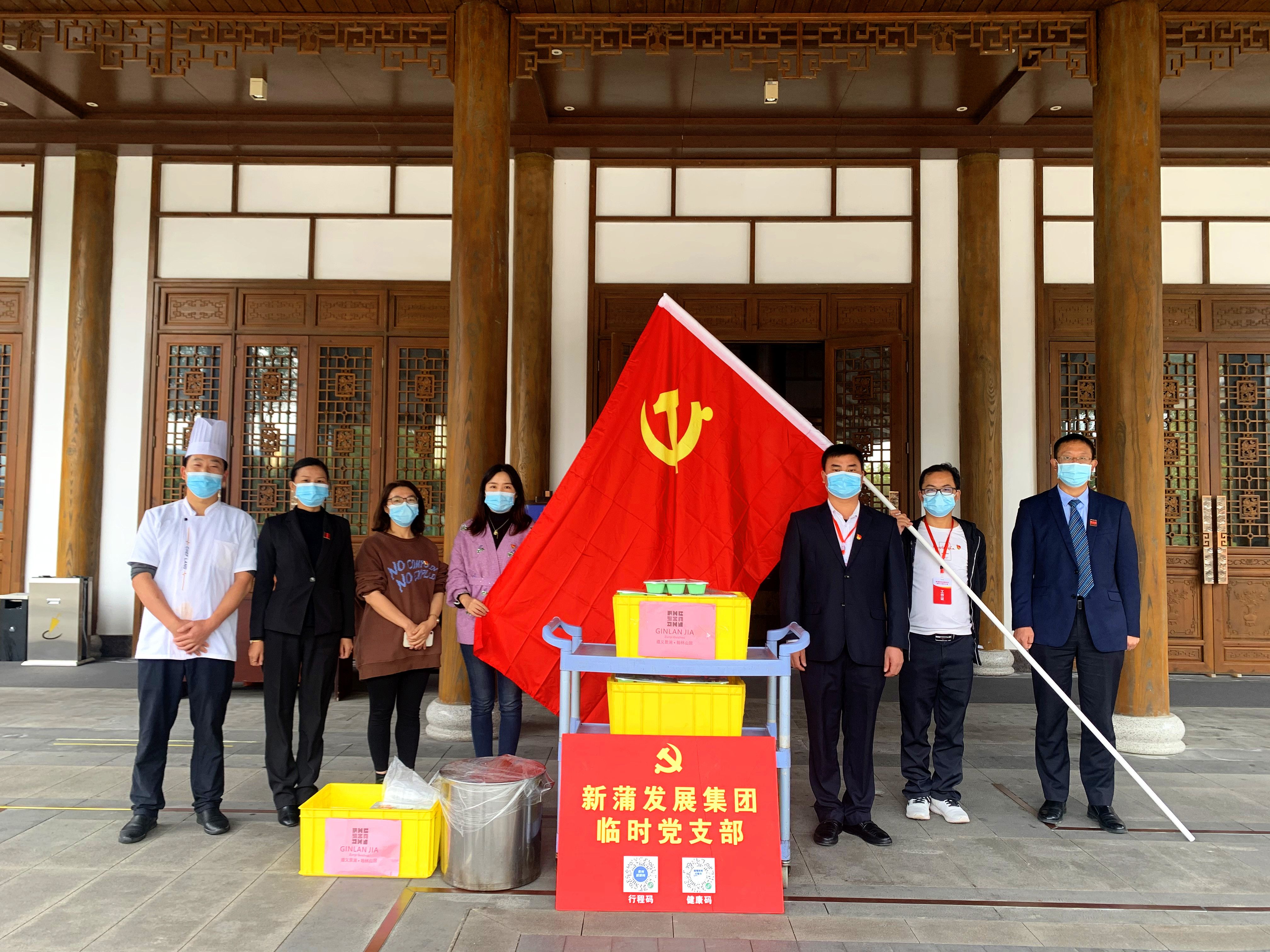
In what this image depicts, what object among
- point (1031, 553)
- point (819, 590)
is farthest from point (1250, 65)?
point (819, 590)

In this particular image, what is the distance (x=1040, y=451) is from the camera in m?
6.91

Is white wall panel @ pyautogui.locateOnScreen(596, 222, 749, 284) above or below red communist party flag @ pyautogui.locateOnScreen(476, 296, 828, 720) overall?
above

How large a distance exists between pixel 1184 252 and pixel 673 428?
557cm

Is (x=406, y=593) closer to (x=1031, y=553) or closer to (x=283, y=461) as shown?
(x=1031, y=553)

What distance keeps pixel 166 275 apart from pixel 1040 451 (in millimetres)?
7072

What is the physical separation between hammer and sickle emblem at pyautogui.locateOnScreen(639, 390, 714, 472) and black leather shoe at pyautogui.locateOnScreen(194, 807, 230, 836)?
7.01ft

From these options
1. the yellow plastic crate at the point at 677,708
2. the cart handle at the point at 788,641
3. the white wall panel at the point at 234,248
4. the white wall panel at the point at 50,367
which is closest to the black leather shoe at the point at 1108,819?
the cart handle at the point at 788,641

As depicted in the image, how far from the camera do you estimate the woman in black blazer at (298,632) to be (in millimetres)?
3473

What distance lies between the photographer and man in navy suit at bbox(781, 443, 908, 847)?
329 cm

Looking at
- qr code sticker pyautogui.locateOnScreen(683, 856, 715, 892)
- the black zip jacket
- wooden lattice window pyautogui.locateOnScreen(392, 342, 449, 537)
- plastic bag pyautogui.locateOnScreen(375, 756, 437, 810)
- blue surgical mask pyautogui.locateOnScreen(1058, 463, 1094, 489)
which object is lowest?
qr code sticker pyautogui.locateOnScreen(683, 856, 715, 892)

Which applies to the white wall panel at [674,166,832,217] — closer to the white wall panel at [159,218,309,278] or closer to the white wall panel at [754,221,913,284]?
the white wall panel at [754,221,913,284]

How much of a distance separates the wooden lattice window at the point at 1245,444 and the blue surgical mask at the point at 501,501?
5.91 metres

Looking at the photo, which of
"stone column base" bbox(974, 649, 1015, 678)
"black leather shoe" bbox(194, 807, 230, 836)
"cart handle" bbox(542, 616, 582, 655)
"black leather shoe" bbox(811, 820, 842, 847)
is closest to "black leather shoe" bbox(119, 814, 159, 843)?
"black leather shoe" bbox(194, 807, 230, 836)

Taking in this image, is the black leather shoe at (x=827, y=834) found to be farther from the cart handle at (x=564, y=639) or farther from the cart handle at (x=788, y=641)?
the cart handle at (x=564, y=639)
